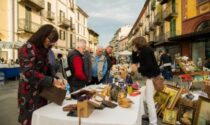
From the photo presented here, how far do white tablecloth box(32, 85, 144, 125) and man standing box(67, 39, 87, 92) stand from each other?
1697 mm

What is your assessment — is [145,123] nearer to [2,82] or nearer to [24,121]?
[24,121]

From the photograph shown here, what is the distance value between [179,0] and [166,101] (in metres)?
19.6

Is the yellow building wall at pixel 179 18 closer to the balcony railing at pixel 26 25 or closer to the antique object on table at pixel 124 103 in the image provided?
the balcony railing at pixel 26 25

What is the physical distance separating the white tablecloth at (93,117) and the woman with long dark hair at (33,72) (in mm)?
144

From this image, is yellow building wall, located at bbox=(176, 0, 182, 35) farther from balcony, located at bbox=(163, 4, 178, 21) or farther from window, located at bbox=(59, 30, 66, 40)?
window, located at bbox=(59, 30, 66, 40)

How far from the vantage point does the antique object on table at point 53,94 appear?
2838 millimetres

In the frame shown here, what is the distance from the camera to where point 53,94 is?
9.50ft

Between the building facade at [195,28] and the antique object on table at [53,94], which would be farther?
the building facade at [195,28]

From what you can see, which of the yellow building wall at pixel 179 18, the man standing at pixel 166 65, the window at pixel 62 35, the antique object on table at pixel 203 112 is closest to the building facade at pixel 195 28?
the yellow building wall at pixel 179 18

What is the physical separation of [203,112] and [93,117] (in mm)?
2940

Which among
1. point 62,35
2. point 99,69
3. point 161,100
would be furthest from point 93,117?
point 62,35

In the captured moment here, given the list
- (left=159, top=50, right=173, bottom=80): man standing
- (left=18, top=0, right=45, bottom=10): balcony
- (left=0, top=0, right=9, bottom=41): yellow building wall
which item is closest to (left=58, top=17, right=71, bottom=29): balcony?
(left=18, top=0, right=45, bottom=10): balcony

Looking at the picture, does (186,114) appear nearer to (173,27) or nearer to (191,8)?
(191,8)

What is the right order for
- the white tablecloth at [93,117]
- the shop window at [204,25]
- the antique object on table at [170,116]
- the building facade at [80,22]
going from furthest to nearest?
the building facade at [80,22], the shop window at [204,25], the antique object on table at [170,116], the white tablecloth at [93,117]
